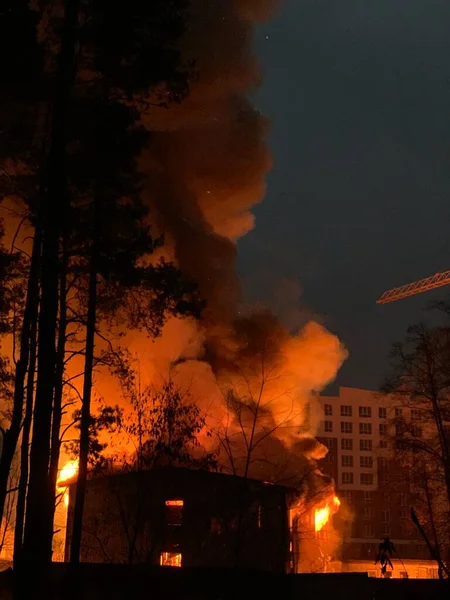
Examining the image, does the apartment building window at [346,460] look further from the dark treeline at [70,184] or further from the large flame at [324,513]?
the dark treeline at [70,184]

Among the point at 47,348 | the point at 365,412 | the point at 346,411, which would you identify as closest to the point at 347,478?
the point at 346,411

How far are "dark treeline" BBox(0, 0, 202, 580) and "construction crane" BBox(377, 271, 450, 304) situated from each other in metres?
84.5

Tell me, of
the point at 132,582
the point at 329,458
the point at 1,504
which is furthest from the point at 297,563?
the point at 329,458

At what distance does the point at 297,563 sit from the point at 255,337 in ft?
36.1

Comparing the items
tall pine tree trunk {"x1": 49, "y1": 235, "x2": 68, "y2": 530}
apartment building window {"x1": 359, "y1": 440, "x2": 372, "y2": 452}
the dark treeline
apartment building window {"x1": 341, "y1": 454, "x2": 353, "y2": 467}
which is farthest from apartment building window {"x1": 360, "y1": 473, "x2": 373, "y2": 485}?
tall pine tree trunk {"x1": 49, "y1": 235, "x2": 68, "y2": 530}

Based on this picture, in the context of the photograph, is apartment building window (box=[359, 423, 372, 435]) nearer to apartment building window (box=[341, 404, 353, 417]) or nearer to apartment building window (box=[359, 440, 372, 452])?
apartment building window (box=[359, 440, 372, 452])

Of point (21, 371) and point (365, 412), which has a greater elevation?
point (365, 412)

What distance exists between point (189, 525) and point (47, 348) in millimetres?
18438

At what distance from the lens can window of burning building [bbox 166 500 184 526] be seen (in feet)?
92.5

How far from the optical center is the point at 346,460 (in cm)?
7344

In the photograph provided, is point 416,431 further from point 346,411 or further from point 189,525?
point 346,411

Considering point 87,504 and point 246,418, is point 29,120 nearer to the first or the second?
point 87,504

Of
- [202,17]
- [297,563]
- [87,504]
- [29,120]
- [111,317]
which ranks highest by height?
[202,17]

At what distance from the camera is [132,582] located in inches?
616
